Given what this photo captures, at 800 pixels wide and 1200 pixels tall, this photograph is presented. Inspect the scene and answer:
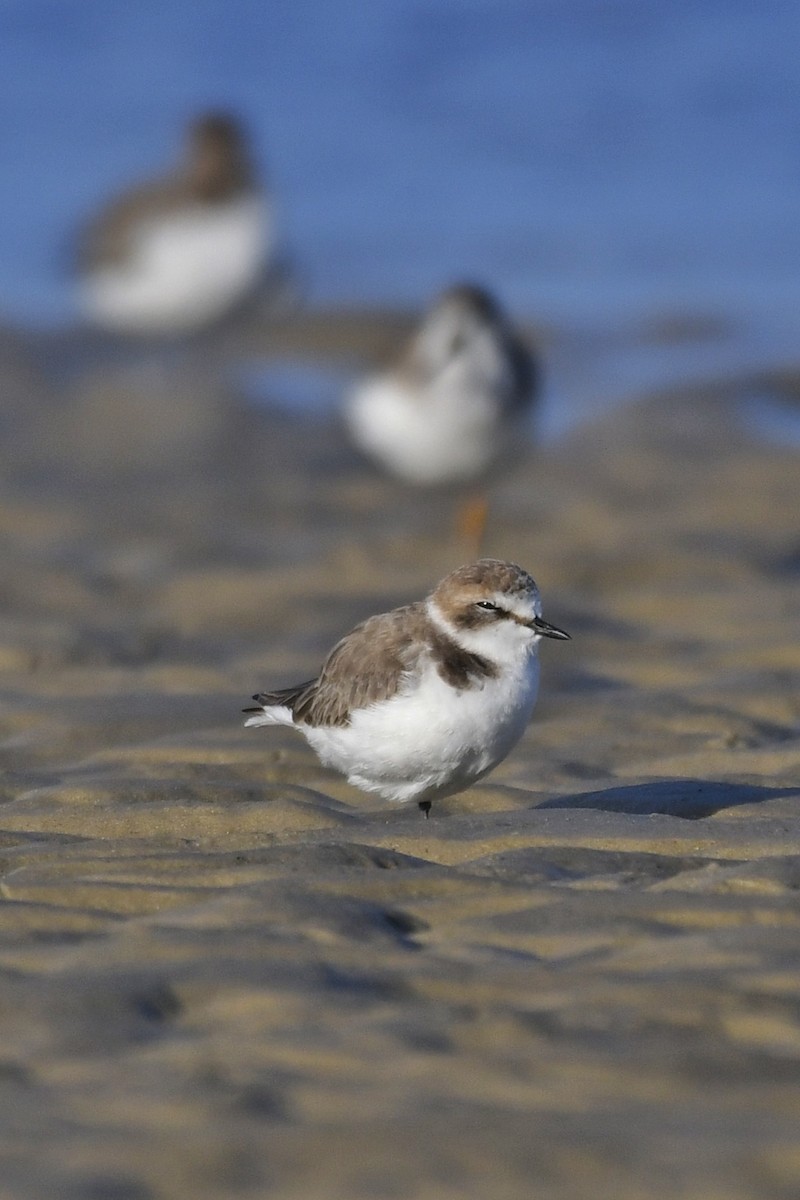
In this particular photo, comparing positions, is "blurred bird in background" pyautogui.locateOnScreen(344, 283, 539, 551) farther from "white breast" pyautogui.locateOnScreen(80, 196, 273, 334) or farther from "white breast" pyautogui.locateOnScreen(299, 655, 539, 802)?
"white breast" pyautogui.locateOnScreen(299, 655, 539, 802)

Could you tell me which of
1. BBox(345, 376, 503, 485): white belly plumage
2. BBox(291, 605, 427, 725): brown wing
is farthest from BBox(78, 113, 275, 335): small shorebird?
BBox(291, 605, 427, 725): brown wing

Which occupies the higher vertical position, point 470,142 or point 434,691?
point 470,142

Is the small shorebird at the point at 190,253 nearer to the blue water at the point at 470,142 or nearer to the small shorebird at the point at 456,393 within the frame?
the blue water at the point at 470,142

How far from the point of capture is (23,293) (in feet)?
57.1

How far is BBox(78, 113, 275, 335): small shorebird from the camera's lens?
646 inches

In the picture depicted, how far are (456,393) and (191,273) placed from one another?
570 cm

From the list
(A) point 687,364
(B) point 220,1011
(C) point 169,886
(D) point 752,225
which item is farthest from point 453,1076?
(D) point 752,225

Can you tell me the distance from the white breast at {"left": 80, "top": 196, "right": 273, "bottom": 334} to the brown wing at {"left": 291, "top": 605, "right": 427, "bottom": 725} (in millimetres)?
10523

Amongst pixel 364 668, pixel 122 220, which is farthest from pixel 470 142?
pixel 364 668

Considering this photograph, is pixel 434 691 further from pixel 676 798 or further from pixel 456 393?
pixel 456 393

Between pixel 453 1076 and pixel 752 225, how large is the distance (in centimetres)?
1676

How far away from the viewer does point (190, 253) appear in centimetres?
1642

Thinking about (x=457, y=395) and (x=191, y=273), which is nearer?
(x=457, y=395)

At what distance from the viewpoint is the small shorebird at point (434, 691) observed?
5.69 meters
